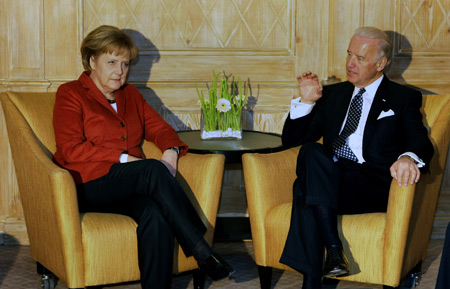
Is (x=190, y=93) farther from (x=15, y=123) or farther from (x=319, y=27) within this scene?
(x=15, y=123)

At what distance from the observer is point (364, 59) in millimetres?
3234

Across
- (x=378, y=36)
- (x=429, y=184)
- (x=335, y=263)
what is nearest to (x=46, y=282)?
(x=335, y=263)

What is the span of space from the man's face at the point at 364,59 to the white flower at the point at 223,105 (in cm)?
71

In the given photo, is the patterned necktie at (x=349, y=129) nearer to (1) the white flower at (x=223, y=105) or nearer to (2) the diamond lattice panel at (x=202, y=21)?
(1) the white flower at (x=223, y=105)

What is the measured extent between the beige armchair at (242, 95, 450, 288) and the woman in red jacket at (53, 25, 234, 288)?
33 centimetres

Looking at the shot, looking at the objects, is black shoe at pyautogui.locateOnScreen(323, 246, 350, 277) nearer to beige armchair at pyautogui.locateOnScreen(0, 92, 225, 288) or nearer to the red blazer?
beige armchair at pyautogui.locateOnScreen(0, 92, 225, 288)

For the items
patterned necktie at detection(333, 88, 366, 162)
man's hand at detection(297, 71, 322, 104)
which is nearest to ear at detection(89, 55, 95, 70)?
man's hand at detection(297, 71, 322, 104)

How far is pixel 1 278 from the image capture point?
338 cm

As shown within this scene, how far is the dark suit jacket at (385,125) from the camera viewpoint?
3.03 m

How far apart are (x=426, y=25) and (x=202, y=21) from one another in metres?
1.40

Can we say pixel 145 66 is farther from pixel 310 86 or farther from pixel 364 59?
pixel 364 59

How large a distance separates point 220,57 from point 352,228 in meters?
1.62

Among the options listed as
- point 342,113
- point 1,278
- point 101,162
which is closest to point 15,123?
point 101,162

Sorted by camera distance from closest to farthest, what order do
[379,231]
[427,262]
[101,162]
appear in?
[379,231]
[101,162]
[427,262]
